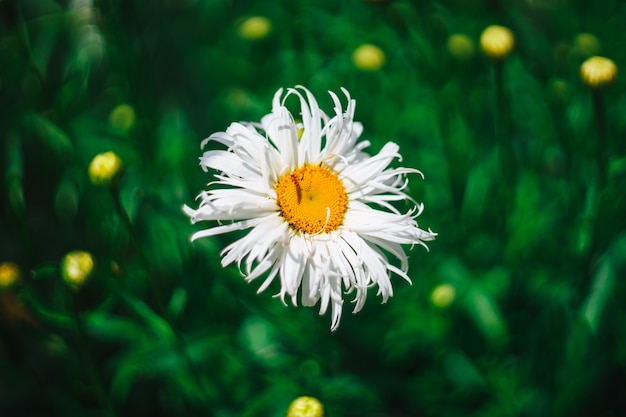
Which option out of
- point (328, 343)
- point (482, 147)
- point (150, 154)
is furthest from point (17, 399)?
point (482, 147)

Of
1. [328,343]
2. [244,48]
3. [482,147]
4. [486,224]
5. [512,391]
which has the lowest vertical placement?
[512,391]

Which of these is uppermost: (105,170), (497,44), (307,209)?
(497,44)

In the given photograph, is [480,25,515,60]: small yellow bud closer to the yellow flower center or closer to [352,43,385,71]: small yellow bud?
[352,43,385,71]: small yellow bud

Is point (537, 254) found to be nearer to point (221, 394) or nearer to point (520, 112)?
point (520, 112)

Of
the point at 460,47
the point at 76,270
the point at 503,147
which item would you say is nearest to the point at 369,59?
the point at 460,47

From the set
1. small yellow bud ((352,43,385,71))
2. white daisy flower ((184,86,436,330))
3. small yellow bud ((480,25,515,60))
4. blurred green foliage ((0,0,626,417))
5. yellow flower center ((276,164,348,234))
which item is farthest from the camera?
small yellow bud ((352,43,385,71))

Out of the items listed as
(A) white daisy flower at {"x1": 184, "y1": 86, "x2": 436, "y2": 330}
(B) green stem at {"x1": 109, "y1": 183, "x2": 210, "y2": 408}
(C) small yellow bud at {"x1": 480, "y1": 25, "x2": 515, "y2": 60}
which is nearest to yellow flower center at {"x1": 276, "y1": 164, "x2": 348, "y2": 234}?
(A) white daisy flower at {"x1": 184, "y1": 86, "x2": 436, "y2": 330}

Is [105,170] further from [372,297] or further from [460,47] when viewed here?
[460,47]
